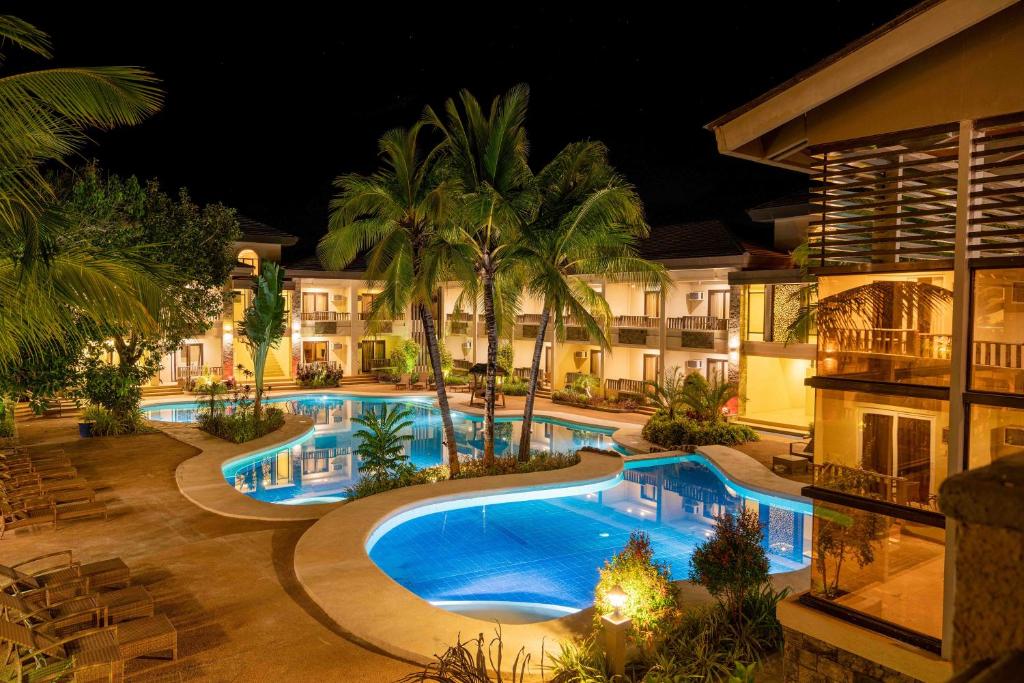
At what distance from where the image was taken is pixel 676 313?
28891mm

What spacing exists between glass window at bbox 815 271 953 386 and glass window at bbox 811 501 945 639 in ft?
4.14

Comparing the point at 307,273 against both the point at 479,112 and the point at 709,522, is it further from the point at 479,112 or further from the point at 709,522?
the point at 709,522

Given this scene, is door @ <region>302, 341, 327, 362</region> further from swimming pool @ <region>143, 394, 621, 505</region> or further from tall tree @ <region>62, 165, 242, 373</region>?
tall tree @ <region>62, 165, 242, 373</region>

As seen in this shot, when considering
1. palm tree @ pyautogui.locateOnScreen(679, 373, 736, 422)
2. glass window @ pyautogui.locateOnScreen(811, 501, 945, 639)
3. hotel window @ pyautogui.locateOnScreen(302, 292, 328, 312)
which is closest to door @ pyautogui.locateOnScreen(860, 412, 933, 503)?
glass window @ pyautogui.locateOnScreen(811, 501, 945, 639)

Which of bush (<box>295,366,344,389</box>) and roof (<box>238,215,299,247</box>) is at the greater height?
roof (<box>238,215,299,247</box>)

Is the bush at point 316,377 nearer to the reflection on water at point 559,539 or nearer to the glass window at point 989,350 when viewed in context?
the reflection on water at point 559,539

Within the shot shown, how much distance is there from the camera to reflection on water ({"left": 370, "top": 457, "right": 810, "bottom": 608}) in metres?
10.6

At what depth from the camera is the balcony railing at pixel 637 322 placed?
27958 mm

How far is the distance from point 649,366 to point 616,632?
23225 mm

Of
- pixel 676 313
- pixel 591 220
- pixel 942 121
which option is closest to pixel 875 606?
pixel 942 121

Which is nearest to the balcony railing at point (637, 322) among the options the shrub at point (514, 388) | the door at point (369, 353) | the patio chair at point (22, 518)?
the shrub at point (514, 388)

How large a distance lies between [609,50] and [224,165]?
40.4 meters

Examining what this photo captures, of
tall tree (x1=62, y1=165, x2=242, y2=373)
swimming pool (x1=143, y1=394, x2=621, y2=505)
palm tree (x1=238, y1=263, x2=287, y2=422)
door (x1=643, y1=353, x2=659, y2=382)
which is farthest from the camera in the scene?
door (x1=643, y1=353, x2=659, y2=382)

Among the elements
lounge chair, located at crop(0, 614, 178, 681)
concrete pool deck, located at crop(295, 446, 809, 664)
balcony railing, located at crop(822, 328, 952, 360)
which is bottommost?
concrete pool deck, located at crop(295, 446, 809, 664)
